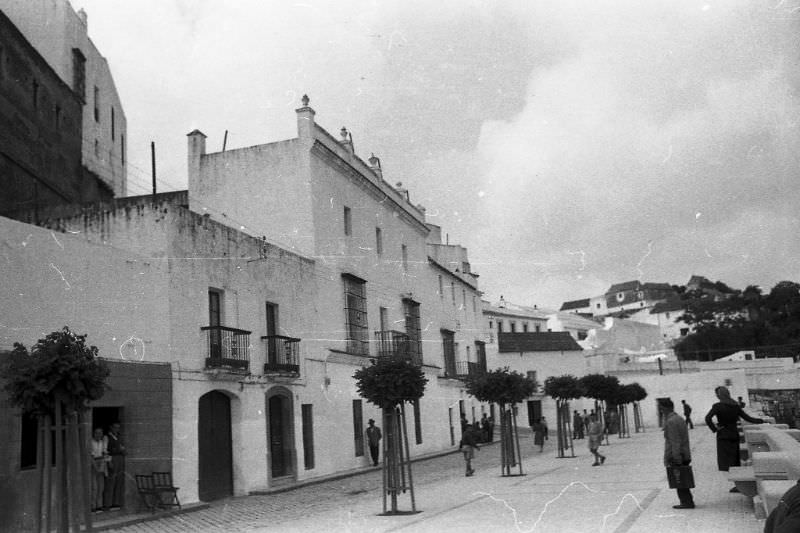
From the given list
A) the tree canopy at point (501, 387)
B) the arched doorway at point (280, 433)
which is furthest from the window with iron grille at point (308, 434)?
the tree canopy at point (501, 387)

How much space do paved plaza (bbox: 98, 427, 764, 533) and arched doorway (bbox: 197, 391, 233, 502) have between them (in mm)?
522

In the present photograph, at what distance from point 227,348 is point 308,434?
198 inches

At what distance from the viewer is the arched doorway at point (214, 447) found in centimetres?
1719

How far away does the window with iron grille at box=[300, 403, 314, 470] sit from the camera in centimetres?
2195

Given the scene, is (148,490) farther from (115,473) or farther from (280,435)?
(280,435)

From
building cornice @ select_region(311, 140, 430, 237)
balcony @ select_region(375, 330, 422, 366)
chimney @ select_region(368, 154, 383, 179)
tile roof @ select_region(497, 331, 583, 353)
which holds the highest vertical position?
chimney @ select_region(368, 154, 383, 179)

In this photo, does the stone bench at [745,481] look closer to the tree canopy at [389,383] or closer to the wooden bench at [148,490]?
the tree canopy at [389,383]

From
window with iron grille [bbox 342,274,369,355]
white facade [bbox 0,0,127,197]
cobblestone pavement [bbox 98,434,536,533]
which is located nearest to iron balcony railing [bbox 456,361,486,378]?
window with iron grille [bbox 342,274,369,355]

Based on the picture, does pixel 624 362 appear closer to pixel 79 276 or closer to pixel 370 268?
pixel 370 268

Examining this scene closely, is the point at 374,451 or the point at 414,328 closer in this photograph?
the point at 374,451

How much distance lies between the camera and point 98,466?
13.9 m

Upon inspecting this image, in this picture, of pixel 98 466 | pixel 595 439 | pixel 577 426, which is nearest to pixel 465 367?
pixel 577 426

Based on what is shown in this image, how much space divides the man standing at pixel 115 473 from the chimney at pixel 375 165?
17.6m

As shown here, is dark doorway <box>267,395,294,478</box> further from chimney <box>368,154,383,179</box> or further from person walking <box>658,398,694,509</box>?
chimney <box>368,154,383,179</box>
